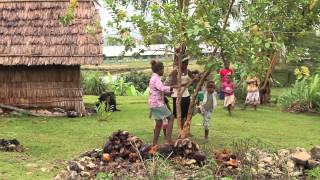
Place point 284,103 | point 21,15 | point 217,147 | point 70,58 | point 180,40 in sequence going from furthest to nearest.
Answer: point 284,103
point 21,15
point 70,58
point 217,147
point 180,40

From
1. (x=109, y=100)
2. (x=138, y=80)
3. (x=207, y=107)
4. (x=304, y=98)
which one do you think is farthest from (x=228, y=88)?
(x=138, y=80)

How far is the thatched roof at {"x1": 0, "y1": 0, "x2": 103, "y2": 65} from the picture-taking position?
12.6 metres

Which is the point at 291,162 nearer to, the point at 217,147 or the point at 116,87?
the point at 217,147

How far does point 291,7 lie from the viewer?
805 centimetres

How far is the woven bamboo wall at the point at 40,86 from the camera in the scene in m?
13.3

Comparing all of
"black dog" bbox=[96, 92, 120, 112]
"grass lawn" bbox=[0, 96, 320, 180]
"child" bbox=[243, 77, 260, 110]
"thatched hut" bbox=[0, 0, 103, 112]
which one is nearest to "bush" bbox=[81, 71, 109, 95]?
"grass lawn" bbox=[0, 96, 320, 180]

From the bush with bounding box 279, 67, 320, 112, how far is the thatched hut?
6452 millimetres

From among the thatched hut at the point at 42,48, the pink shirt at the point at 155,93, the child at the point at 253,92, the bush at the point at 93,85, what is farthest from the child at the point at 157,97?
the bush at the point at 93,85

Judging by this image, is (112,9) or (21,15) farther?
(21,15)

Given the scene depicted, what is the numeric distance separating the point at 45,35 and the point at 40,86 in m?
1.31

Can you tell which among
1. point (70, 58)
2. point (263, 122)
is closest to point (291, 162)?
point (263, 122)

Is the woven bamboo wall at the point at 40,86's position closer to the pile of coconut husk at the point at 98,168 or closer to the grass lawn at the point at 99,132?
the grass lawn at the point at 99,132

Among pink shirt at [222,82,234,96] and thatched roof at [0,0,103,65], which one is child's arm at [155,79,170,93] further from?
pink shirt at [222,82,234,96]

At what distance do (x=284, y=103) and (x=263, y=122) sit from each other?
11.4 feet
